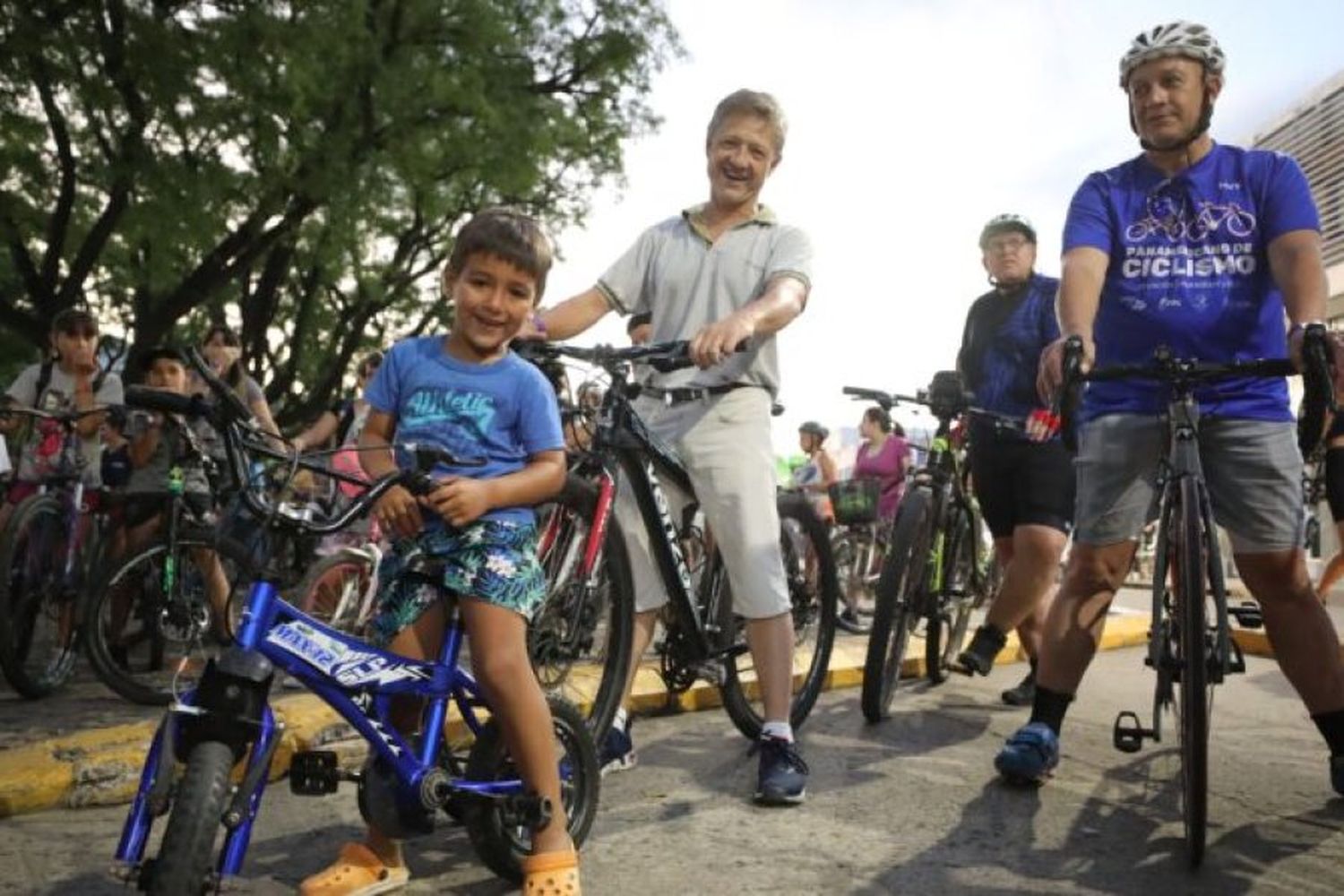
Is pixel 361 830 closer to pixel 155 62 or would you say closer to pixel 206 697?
pixel 206 697

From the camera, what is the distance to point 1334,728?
3348mm

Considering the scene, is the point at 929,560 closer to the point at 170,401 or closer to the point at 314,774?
the point at 314,774

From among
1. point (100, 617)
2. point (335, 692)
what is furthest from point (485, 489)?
point (100, 617)

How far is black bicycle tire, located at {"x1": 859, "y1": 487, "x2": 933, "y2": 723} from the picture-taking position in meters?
4.43

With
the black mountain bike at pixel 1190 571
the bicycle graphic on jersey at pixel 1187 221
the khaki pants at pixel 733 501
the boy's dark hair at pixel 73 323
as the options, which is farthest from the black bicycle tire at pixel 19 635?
the bicycle graphic on jersey at pixel 1187 221

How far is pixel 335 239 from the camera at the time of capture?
1497cm

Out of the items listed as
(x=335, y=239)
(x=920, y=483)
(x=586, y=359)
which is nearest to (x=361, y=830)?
(x=586, y=359)

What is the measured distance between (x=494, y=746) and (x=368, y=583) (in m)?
3.53

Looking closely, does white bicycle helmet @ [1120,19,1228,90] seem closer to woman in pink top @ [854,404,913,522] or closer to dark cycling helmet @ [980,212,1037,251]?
dark cycling helmet @ [980,212,1037,251]

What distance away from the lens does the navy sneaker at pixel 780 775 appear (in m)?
3.37

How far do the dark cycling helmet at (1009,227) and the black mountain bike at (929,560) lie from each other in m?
0.76

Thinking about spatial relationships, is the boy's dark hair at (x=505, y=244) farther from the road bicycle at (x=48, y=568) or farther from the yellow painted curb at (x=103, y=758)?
the road bicycle at (x=48, y=568)

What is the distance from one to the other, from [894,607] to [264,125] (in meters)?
10.0

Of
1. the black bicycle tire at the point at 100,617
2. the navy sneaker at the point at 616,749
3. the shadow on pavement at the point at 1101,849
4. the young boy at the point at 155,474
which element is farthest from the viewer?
the young boy at the point at 155,474
